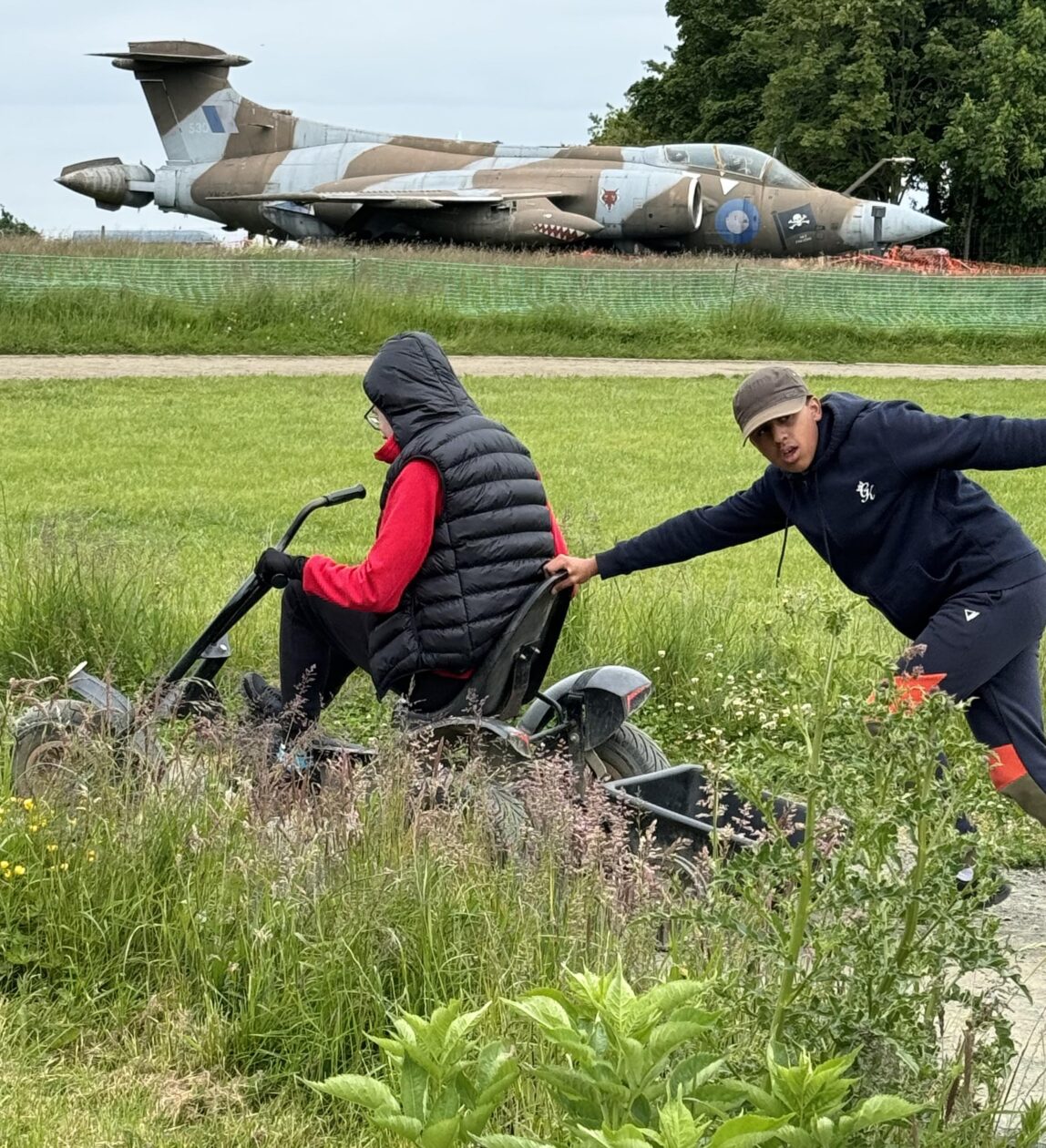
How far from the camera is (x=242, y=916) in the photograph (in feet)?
13.1

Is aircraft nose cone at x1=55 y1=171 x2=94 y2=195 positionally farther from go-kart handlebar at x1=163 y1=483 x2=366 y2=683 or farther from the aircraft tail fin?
go-kart handlebar at x1=163 y1=483 x2=366 y2=683

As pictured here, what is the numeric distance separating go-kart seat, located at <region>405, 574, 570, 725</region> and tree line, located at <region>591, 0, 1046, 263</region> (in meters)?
50.5

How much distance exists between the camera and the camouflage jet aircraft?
118 ft

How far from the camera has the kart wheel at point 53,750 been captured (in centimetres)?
445

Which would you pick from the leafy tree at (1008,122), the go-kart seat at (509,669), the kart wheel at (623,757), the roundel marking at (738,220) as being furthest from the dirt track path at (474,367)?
the leafy tree at (1008,122)

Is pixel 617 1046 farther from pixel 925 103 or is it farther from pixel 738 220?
pixel 925 103

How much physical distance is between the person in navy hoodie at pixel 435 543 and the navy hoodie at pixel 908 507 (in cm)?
86

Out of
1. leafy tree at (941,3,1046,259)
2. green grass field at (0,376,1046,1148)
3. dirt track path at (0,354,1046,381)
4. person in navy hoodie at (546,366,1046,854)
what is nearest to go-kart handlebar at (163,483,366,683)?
green grass field at (0,376,1046,1148)

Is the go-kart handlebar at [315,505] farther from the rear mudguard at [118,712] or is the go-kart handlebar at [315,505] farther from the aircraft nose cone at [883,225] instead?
the aircraft nose cone at [883,225]

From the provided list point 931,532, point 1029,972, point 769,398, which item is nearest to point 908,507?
point 931,532

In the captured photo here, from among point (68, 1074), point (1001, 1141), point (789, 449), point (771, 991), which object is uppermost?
point (789, 449)

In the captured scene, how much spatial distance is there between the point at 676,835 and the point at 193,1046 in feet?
5.04

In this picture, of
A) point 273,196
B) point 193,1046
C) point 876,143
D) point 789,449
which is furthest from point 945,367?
point 876,143

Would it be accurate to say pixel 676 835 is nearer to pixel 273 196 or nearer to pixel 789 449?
pixel 789 449
